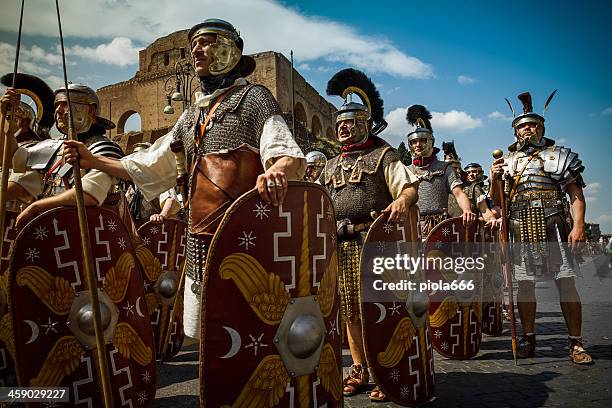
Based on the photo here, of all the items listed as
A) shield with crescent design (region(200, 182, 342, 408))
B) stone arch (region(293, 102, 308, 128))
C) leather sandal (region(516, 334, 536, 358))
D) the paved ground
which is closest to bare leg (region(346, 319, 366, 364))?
the paved ground

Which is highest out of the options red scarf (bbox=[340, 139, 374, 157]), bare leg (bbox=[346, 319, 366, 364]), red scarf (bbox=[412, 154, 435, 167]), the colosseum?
the colosseum

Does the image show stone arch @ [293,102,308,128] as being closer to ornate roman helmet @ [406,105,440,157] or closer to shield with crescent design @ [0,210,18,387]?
ornate roman helmet @ [406,105,440,157]

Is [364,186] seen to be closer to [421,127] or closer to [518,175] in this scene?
[518,175]

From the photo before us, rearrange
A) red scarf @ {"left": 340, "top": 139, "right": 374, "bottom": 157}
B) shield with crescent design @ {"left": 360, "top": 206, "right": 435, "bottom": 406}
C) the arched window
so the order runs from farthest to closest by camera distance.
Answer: the arched window, red scarf @ {"left": 340, "top": 139, "right": 374, "bottom": 157}, shield with crescent design @ {"left": 360, "top": 206, "right": 435, "bottom": 406}

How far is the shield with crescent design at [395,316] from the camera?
2.66 meters

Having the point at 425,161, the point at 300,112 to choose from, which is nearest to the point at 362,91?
the point at 425,161

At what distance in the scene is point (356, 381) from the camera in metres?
A: 3.08

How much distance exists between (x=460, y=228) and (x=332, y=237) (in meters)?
2.00

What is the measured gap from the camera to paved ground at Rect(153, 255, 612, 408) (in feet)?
9.02

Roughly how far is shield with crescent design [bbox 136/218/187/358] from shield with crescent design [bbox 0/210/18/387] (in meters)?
1.02

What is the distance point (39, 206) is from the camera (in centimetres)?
237

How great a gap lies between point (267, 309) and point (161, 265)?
8.13 ft

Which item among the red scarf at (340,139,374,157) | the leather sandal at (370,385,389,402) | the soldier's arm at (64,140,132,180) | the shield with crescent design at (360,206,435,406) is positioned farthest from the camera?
the red scarf at (340,139,374,157)

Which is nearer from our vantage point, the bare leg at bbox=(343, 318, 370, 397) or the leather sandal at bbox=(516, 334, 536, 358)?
the bare leg at bbox=(343, 318, 370, 397)
